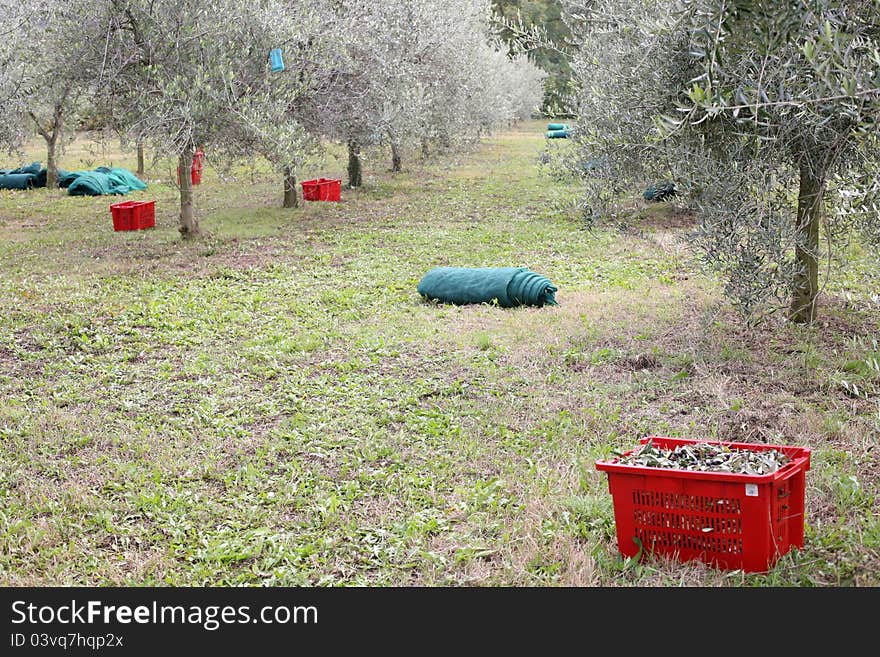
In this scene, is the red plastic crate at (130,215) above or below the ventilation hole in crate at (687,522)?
above

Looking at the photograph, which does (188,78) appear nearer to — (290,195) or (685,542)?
(290,195)

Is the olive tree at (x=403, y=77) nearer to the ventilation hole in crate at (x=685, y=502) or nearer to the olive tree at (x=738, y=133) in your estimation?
the olive tree at (x=738, y=133)

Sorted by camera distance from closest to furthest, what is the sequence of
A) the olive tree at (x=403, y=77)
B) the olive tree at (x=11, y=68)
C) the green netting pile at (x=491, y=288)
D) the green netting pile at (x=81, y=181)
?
1. the green netting pile at (x=491, y=288)
2. the olive tree at (x=11, y=68)
3. the olive tree at (x=403, y=77)
4. the green netting pile at (x=81, y=181)

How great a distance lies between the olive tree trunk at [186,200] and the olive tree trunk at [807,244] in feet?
29.1

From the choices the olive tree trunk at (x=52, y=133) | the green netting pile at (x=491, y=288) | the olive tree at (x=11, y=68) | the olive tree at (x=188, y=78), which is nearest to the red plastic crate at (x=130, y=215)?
the olive tree at (x=11, y=68)

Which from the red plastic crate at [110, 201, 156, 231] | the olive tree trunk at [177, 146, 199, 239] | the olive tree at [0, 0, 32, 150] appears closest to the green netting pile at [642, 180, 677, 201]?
the olive tree trunk at [177, 146, 199, 239]

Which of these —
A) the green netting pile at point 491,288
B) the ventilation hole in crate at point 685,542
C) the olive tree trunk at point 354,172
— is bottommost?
the ventilation hole in crate at point 685,542

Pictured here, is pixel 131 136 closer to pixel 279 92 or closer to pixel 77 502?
pixel 279 92

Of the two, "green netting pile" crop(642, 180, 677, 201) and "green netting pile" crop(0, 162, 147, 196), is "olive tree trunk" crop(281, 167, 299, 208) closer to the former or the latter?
"green netting pile" crop(0, 162, 147, 196)

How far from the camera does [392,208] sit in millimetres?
18625

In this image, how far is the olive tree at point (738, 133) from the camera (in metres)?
5.15

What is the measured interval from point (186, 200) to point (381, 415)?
8.91m

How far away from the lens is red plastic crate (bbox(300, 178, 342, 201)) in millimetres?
19094

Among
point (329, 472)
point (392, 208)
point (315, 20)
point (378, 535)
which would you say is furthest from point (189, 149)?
point (378, 535)
